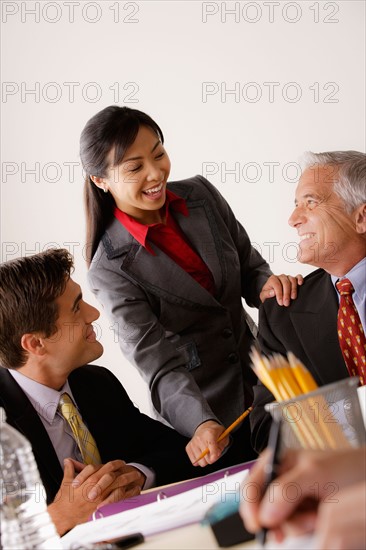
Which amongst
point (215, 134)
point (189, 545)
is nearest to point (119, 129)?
point (189, 545)

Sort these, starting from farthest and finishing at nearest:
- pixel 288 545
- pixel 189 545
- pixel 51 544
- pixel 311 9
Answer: pixel 311 9
pixel 189 545
pixel 51 544
pixel 288 545

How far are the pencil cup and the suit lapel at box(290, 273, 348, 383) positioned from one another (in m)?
1.07

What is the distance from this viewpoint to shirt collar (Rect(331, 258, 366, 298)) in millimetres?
2096

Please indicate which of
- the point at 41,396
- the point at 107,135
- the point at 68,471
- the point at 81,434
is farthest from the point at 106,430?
the point at 107,135

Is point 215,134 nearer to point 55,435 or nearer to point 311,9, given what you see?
point 311,9

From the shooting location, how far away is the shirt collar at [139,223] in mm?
2391

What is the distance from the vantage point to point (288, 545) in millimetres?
1054

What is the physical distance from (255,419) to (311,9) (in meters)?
2.92

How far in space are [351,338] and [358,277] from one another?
19 cm

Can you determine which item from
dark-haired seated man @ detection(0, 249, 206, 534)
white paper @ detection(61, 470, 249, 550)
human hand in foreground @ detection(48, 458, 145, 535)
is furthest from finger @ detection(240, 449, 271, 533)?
dark-haired seated man @ detection(0, 249, 206, 534)

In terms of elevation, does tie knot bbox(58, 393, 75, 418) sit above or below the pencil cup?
below

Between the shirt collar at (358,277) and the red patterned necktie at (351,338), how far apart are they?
Result: 4 cm

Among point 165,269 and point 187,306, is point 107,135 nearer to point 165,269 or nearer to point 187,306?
point 165,269

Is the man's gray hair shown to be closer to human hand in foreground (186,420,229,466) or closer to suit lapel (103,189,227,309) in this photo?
suit lapel (103,189,227,309)
